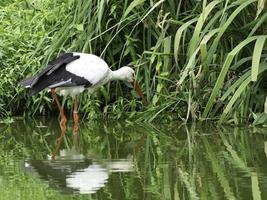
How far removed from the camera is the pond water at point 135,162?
504 centimetres

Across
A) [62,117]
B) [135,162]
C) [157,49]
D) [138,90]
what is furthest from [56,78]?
[135,162]

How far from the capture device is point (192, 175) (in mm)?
5508

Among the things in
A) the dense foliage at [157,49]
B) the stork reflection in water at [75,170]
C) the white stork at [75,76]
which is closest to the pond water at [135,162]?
the stork reflection in water at [75,170]

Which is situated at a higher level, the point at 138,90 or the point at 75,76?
the point at 75,76

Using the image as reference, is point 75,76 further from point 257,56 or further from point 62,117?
point 257,56

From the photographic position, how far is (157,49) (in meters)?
8.94

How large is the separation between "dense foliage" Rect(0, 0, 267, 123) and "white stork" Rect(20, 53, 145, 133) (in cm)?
25

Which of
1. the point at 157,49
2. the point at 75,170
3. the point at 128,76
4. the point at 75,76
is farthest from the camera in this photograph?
the point at 128,76

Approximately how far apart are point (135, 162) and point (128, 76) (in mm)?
3157

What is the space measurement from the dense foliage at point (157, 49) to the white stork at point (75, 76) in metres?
0.25

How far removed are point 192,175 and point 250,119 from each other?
2.76 meters

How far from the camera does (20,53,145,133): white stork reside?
888cm

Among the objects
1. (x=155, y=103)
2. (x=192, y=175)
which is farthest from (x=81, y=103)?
(x=192, y=175)

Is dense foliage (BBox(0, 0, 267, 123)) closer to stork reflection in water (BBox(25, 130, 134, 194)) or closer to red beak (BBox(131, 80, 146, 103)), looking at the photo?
red beak (BBox(131, 80, 146, 103))
